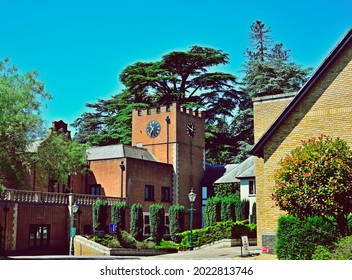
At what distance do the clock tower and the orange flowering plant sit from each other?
31619 millimetres

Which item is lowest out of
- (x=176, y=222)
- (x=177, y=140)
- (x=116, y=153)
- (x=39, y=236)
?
(x=39, y=236)

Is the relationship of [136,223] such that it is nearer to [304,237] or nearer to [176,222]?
[176,222]

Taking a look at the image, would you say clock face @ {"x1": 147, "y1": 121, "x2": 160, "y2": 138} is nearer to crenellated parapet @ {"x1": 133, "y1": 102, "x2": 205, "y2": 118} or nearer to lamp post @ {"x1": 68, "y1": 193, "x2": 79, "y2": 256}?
crenellated parapet @ {"x1": 133, "y1": 102, "x2": 205, "y2": 118}

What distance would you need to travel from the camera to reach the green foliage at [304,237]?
15.7 metres

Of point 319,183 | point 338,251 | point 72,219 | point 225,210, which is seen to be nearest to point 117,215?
point 72,219

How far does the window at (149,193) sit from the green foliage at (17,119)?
21487 mm

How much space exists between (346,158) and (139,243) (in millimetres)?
20624

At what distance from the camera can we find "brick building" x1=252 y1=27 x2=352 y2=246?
1825cm

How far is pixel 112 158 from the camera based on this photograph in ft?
140

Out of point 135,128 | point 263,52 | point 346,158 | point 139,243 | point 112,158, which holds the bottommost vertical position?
point 139,243

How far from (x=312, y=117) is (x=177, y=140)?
2903cm

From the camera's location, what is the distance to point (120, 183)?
41.8 m

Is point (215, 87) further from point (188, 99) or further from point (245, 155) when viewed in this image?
point (245, 155)
